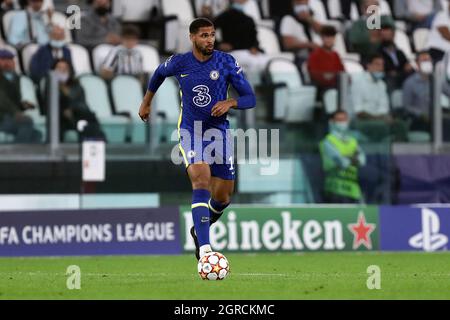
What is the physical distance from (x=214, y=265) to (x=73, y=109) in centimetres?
627

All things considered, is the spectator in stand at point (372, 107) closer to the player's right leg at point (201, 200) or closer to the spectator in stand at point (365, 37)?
the spectator in stand at point (365, 37)

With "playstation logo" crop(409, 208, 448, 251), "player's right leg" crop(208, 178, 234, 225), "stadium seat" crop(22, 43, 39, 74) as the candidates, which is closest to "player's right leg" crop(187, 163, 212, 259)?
"player's right leg" crop(208, 178, 234, 225)

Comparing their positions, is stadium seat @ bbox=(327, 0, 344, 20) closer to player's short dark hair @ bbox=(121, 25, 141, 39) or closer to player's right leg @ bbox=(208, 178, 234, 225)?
player's short dark hair @ bbox=(121, 25, 141, 39)

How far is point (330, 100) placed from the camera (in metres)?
18.7

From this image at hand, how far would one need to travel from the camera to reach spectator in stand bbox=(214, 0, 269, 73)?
20.8m

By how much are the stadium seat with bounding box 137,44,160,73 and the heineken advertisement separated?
2.75 m

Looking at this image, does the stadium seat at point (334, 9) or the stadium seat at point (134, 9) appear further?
the stadium seat at point (334, 9)

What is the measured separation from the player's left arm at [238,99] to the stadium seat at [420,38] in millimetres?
10584

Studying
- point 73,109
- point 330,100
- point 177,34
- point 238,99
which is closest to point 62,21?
point 177,34

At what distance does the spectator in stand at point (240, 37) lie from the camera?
20.8 meters

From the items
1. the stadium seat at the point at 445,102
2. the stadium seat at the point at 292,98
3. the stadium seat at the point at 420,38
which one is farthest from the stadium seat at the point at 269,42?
the stadium seat at the point at 445,102

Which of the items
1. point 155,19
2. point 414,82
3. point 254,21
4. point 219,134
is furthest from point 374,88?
point 219,134
